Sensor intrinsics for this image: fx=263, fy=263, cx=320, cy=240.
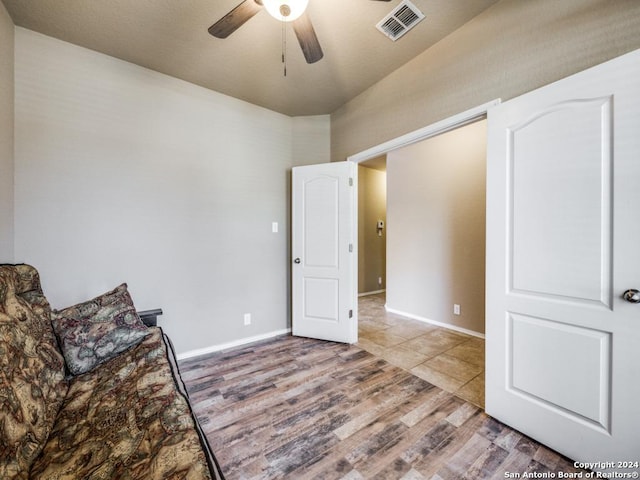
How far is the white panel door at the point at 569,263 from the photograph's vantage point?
48.4 inches

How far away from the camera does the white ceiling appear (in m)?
1.76

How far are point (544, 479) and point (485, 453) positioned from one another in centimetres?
25

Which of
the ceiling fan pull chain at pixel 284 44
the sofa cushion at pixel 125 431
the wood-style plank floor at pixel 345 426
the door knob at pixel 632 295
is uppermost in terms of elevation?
the ceiling fan pull chain at pixel 284 44

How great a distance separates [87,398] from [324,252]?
2.19 m

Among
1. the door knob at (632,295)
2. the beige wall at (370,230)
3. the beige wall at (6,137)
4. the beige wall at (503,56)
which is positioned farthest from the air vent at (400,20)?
the beige wall at (370,230)

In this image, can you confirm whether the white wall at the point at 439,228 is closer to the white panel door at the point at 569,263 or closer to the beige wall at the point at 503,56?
the beige wall at the point at 503,56

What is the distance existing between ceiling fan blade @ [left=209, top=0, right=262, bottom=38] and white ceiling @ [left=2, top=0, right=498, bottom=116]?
1.24ft

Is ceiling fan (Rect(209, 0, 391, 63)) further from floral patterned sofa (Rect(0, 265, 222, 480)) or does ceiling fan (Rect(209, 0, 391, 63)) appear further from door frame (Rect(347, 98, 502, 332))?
floral patterned sofa (Rect(0, 265, 222, 480))

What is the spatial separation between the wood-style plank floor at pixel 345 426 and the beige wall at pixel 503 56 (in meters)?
2.14

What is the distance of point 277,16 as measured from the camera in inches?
55.1

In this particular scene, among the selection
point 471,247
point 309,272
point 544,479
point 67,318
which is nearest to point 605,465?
point 544,479

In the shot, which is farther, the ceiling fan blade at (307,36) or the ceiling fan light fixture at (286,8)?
the ceiling fan blade at (307,36)

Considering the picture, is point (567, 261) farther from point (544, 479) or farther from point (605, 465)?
point (544, 479)

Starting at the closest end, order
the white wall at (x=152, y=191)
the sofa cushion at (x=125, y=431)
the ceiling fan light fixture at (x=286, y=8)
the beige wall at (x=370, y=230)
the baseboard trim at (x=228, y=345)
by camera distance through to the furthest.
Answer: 1. the sofa cushion at (x=125, y=431)
2. the ceiling fan light fixture at (x=286, y=8)
3. the white wall at (x=152, y=191)
4. the baseboard trim at (x=228, y=345)
5. the beige wall at (x=370, y=230)
